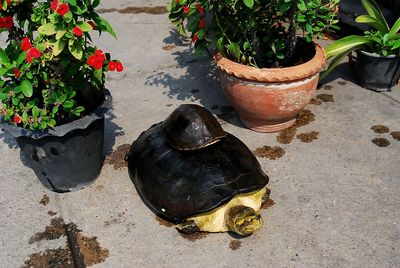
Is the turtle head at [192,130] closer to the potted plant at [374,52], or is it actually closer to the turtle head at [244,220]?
the turtle head at [244,220]

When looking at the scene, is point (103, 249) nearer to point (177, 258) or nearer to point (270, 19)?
point (177, 258)

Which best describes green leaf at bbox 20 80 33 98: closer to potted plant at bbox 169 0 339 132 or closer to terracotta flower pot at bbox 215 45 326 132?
potted plant at bbox 169 0 339 132

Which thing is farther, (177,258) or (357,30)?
(357,30)

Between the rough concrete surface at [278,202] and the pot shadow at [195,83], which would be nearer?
the rough concrete surface at [278,202]

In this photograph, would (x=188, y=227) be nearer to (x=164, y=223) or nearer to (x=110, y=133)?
(x=164, y=223)

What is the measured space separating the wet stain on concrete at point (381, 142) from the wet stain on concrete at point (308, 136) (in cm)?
45

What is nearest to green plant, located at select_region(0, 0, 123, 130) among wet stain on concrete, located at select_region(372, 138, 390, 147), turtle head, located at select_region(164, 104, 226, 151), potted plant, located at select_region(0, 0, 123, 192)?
potted plant, located at select_region(0, 0, 123, 192)

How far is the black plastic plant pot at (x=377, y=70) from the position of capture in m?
3.76

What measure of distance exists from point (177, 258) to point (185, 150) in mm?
666

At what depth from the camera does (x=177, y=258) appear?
2.42 metres

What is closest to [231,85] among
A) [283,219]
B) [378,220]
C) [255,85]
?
[255,85]

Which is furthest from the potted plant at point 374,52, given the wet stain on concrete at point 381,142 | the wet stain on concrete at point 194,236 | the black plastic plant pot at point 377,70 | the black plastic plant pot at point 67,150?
the black plastic plant pot at point 67,150

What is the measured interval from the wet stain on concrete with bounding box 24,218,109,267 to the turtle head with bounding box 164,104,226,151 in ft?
2.65

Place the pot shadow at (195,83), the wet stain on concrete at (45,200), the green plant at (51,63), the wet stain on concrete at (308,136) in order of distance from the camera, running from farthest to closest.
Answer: the pot shadow at (195,83) < the wet stain on concrete at (308,136) < the wet stain on concrete at (45,200) < the green plant at (51,63)
